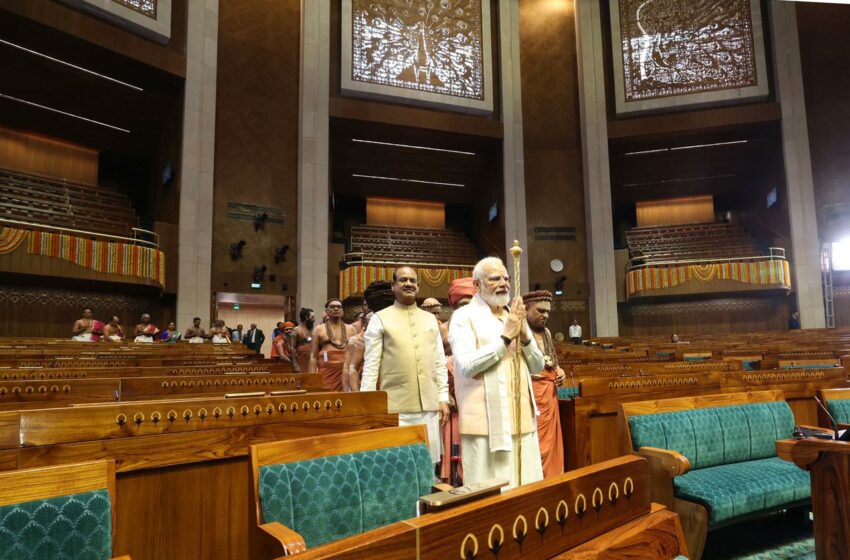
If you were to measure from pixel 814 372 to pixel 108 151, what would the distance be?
17951 millimetres

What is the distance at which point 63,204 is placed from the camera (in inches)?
502

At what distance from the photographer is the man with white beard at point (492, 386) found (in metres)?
2.33

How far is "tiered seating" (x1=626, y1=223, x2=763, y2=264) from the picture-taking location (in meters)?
17.4

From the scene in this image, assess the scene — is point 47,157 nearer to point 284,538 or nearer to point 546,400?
point 546,400

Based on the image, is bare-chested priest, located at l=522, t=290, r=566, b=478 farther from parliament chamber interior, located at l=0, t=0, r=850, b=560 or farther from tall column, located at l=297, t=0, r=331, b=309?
tall column, located at l=297, t=0, r=331, b=309

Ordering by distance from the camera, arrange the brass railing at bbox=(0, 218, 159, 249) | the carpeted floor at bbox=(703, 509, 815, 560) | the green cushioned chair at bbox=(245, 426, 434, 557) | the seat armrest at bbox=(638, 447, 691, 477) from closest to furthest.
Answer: the green cushioned chair at bbox=(245, 426, 434, 557), the seat armrest at bbox=(638, 447, 691, 477), the carpeted floor at bbox=(703, 509, 815, 560), the brass railing at bbox=(0, 218, 159, 249)

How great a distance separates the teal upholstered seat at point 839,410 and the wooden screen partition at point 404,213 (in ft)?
56.0

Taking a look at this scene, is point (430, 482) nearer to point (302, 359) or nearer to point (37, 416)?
point (37, 416)

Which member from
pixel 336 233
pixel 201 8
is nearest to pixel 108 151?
pixel 201 8

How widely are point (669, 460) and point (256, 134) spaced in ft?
48.5

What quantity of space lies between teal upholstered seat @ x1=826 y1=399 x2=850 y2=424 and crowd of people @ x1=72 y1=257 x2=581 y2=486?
1.70 meters

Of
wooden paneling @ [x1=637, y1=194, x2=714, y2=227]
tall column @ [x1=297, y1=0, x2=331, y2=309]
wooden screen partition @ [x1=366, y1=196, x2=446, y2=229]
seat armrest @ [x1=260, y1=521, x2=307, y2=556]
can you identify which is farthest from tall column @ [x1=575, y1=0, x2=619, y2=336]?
seat armrest @ [x1=260, y1=521, x2=307, y2=556]

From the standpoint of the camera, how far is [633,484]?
4.39 feet

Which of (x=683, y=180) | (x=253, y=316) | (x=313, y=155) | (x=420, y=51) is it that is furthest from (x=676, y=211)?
(x=253, y=316)
